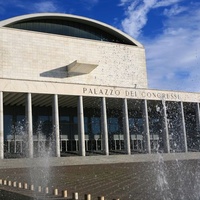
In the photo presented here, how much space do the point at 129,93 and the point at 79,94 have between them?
5990 mm

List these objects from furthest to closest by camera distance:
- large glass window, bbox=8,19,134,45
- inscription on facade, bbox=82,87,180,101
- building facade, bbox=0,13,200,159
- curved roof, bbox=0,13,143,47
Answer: large glass window, bbox=8,19,134,45 → curved roof, bbox=0,13,143,47 → inscription on facade, bbox=82,87,180,101 → building facade, bbox=0,13,200,159

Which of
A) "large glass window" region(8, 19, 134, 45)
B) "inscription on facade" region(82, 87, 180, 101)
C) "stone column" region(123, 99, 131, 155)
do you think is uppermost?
"large glass window" region(8, 19, 134, 45)

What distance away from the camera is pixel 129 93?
3441cm

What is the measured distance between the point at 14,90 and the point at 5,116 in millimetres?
6508

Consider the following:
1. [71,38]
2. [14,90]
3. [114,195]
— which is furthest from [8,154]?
Answer: [114,195]

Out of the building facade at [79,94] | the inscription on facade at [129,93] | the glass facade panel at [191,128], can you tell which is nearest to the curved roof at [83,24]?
the building facade at [79,94]

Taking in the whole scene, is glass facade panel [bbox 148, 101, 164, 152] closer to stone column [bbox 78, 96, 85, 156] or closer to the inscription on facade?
the inscription on facade

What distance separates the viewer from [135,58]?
4278 cm

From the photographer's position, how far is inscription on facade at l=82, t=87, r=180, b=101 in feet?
106

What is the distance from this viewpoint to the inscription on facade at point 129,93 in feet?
106

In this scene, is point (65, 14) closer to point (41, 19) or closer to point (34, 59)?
point (41, 19)

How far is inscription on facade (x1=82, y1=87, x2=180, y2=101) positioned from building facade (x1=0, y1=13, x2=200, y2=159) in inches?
3.2

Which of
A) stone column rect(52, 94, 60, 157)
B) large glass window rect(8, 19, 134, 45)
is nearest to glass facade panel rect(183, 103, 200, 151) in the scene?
large glass window rect(8, 19, 134, 45)

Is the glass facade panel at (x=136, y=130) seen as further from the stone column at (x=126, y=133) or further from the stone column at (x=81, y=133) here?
the stone column at (x=81, y=133)
